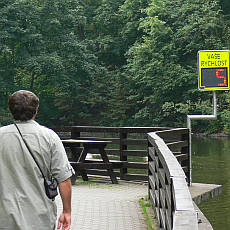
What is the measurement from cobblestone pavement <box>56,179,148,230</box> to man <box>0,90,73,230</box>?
3663 millimetres

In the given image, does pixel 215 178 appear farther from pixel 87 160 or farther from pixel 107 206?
pixel 107 206

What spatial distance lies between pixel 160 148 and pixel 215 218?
3.83 meters

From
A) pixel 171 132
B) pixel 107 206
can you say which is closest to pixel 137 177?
pixel 171 132

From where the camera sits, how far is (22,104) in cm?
436

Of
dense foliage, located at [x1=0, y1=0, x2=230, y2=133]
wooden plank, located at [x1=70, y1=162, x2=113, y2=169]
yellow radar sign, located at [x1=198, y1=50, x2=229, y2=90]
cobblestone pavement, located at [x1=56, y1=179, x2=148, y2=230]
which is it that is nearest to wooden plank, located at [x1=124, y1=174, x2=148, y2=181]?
cobblestone pavement, located at [x1=56, y1=179, x2=148, y2=230]

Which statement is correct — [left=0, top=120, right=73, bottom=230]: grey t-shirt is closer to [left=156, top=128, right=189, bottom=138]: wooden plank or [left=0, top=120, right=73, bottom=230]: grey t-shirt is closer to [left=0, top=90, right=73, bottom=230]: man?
[left=0, top=90, right=73, bottom=230]: man

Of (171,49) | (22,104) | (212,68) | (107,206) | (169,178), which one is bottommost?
(107,206)

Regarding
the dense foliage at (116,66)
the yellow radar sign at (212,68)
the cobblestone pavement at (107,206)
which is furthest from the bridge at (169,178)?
the dense foliage at (116,66)

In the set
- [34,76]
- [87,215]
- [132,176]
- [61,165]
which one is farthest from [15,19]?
[61,165]

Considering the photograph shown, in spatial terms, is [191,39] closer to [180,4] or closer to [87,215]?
[180,4]

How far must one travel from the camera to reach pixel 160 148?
7129mm

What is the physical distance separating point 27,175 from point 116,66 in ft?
173

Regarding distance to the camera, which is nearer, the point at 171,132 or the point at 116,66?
the point at 171,132

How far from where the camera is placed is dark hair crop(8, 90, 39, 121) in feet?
14.3
